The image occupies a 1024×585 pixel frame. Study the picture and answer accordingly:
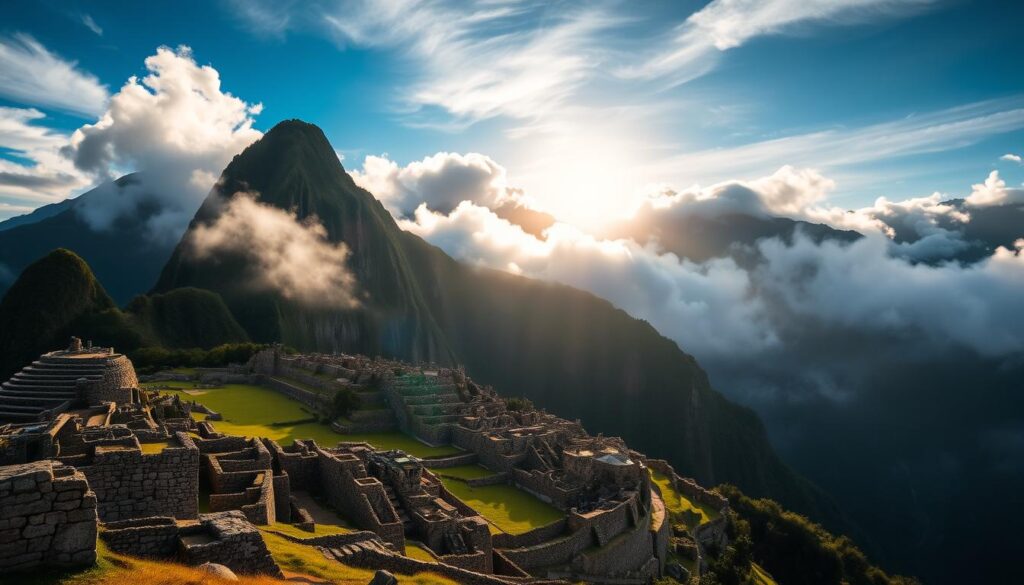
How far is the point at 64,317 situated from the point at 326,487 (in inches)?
3930

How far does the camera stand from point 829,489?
7397 inches

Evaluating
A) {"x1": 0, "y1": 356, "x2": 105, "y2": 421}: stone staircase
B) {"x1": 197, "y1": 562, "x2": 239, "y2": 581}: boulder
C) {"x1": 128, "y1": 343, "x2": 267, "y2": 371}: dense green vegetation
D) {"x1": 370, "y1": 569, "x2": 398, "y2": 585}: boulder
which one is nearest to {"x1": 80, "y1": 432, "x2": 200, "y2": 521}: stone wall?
{"x1": 197, "y1": 562, "x2": 239, "y2": 581}: boulder

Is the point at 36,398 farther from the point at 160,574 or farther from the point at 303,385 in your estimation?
the point at 303,385

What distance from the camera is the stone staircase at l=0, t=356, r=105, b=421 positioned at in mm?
30969

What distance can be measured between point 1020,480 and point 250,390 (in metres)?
201

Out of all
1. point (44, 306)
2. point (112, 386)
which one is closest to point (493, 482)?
point (112, 386)

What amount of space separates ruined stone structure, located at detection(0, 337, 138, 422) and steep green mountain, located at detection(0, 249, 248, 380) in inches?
2799

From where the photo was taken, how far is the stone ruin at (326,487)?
36.3 ft

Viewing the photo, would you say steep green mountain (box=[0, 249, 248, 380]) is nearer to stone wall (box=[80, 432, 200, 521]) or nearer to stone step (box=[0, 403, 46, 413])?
stone step (box=[0, 403, 46, 413])

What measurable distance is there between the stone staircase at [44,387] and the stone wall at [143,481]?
54.3 feet

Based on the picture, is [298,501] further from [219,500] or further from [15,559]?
[15,559]

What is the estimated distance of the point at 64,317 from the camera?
102 m

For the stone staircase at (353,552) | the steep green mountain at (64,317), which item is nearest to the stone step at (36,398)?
the stone staircase at (353,552)

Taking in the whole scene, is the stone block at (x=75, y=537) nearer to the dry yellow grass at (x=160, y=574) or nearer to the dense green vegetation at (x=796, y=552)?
the dry yellow grass at (x=160, y=574)
